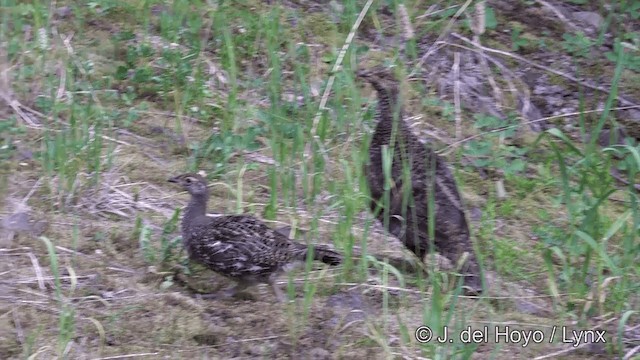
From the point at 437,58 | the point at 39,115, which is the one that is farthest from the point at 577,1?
the point at 39,115

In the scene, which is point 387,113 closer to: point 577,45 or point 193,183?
point 193,183

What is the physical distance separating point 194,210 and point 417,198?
124 cm

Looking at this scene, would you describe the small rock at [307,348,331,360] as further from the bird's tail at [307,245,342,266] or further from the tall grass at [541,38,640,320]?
the tall grass at [541,38,640,320]

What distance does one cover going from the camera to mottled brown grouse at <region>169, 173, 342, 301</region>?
5.19 m

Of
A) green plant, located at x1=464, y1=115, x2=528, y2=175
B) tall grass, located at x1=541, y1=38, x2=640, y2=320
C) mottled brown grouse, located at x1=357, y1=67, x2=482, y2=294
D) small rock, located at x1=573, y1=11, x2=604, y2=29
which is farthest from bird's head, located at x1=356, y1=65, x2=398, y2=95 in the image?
small rock, located at x1=573, y1=11, x2=604, y2=29

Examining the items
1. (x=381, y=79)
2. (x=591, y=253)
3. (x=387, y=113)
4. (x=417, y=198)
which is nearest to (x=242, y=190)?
(x=387, y=113)

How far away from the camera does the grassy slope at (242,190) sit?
16.2 ft

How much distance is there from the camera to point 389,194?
18.4 ft

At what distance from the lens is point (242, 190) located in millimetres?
6375

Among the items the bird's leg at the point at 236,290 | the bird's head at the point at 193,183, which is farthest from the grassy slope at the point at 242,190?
the bird's head at the point at 193,183

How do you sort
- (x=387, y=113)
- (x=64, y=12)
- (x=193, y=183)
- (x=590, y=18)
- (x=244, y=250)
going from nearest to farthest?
(x=244, y=250) → (x=193, y=183) → (x=387, y=113) → (x=64, y=12) → (x=590, y=18)

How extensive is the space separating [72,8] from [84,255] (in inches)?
122

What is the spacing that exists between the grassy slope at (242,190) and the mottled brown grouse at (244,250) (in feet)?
0.43

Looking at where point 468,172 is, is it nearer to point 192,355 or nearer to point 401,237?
point 401,237
